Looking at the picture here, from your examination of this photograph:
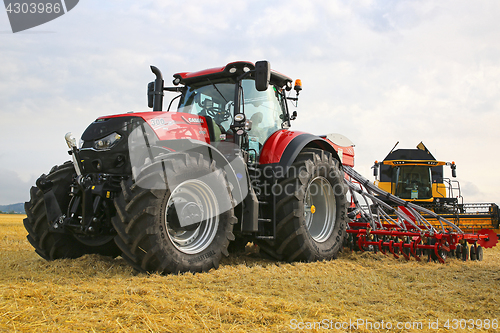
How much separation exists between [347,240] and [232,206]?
115 inches

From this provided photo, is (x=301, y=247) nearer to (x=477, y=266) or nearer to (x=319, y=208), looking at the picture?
(x=319, y=208)

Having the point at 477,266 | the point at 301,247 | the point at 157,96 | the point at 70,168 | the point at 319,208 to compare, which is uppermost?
the point at 157,96

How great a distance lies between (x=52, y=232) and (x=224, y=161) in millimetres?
2100

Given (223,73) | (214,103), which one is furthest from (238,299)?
(223,73)

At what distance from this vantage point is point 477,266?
222 inches

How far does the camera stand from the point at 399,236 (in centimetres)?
630

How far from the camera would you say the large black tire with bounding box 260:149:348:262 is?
5.13 m

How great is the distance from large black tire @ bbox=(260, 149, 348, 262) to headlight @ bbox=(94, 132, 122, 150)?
2046 mm

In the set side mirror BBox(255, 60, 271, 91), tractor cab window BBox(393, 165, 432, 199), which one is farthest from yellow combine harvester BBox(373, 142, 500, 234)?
side mirror BBox(255, 60, 271, 91)

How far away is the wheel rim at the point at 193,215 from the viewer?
4.17 meters

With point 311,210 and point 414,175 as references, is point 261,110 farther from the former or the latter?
point 414,175

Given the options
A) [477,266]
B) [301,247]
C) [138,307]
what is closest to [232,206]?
[301,247]

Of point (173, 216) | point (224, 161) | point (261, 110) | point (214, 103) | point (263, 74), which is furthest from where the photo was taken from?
point (261, 110)

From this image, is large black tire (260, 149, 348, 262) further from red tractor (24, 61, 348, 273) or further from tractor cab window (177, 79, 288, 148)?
tractor cab window (177, 79, 288, 148)
